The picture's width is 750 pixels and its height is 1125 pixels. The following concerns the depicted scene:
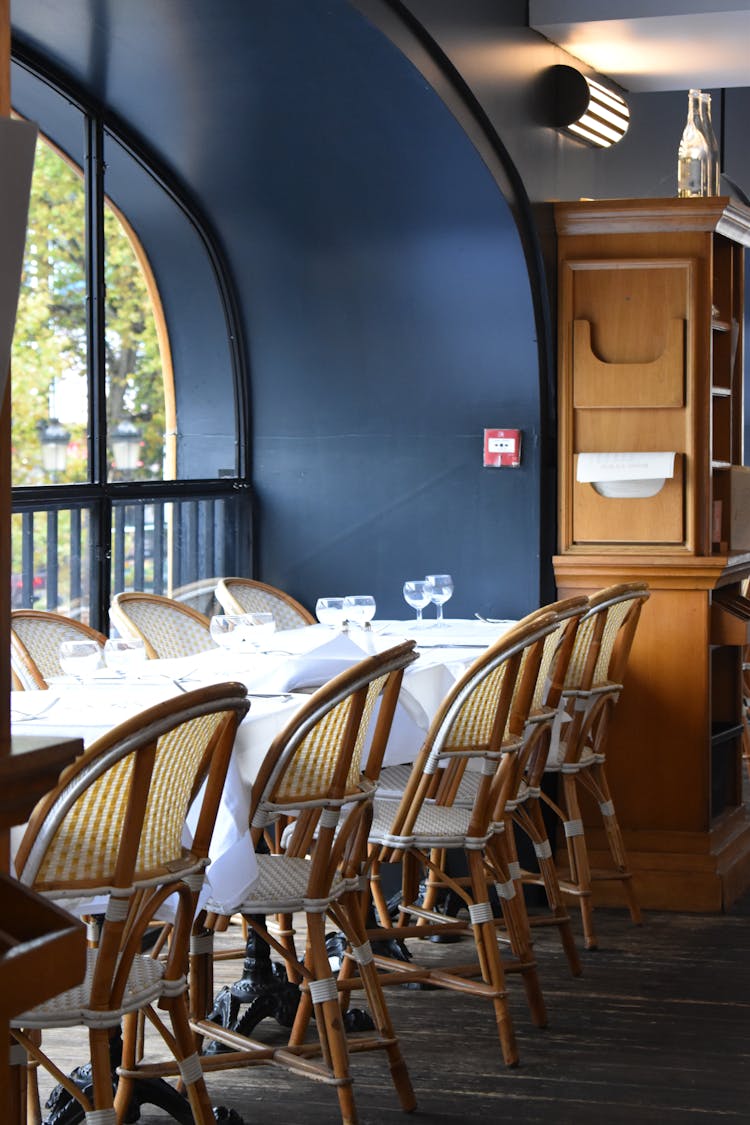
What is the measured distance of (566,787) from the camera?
15.8ft

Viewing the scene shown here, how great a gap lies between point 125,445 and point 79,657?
5854mm

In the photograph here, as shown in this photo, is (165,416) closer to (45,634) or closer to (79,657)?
(45,634)

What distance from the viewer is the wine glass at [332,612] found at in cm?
500

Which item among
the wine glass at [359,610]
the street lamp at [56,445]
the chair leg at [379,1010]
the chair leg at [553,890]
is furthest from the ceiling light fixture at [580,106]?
the street lamp at [56,445]

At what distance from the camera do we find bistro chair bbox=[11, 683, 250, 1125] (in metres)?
2.52

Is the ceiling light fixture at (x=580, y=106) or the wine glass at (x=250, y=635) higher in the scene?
the ceiling light fixture at (x=580, y=106)

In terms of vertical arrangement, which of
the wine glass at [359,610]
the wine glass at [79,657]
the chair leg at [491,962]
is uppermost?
the wine glass at [359,610]

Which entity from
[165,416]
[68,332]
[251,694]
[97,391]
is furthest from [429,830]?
[68,332]

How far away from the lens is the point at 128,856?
255 centimetres

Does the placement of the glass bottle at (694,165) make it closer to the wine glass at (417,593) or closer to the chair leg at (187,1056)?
the wine glass at (417,593)

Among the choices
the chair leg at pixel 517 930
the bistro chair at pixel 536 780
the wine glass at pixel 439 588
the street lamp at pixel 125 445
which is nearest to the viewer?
the chair leg at pixel 517 930

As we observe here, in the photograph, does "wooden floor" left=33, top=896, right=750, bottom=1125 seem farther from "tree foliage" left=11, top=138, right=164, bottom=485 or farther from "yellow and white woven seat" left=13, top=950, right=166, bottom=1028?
"tree foliage" left=11, top=138, right=164, bottom=485

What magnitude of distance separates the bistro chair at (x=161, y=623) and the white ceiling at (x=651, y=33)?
7.90 ft

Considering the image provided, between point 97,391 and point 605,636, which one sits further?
point 97,391
